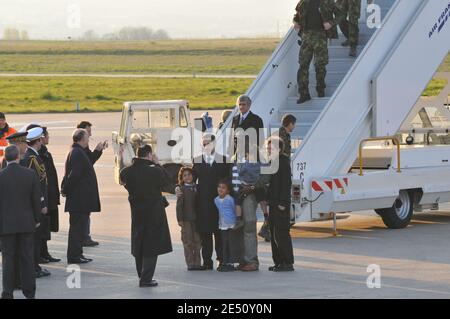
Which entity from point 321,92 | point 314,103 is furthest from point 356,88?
point 314,103

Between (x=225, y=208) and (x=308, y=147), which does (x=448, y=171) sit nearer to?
(x=308, y=147)

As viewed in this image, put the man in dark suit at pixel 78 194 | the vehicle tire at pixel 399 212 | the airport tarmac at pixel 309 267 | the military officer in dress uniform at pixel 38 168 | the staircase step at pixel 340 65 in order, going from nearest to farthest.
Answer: the airport tarmac at pixel 309 267 → the military officer in dress uniform at pixel 38 168 → the man in dark suit at pixel 78 194 → the vehicle tire at pixel 399 212 → the staircase step at pixel 340 65

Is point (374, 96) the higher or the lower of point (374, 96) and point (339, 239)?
the higher

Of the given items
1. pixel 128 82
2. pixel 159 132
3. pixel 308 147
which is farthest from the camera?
pixel 128 82

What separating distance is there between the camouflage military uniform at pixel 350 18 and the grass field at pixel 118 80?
101ft

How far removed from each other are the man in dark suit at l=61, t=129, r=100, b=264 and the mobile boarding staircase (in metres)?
2.92

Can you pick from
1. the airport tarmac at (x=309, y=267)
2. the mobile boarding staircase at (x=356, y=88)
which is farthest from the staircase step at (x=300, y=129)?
the airport tarmac at (x=309, y=267)

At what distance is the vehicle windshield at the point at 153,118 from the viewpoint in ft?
72.1

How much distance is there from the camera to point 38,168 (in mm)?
13016

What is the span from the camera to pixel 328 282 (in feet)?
39.9

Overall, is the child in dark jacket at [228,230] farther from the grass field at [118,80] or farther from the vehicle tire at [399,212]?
the grass field at [118,80]

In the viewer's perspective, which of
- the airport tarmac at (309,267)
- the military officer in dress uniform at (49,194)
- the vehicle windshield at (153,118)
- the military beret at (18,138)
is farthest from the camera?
the vehicle windshield at (153,118)

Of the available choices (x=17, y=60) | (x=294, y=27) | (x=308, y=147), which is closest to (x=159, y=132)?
(x=294, y=27)

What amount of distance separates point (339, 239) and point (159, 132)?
719 cm
